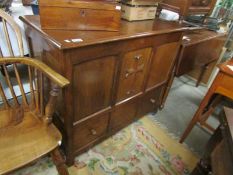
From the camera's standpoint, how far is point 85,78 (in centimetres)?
103

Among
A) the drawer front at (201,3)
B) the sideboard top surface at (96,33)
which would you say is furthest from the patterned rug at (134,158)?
the drawer front at (201,3)

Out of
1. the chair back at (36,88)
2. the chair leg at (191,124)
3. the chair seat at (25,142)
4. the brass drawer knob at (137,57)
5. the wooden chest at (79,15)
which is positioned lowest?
the chair leg at (191,124)

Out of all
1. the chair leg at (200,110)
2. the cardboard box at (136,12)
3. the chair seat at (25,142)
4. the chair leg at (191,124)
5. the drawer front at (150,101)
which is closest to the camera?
the chair seat at (25,142)

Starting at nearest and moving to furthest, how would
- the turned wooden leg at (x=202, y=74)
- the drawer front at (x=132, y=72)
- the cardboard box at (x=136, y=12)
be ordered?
the drawer front at (x=132, y=72) < the cardboard box at (x=136, y=12) < the turned wooden leg at (x=202, y=74)

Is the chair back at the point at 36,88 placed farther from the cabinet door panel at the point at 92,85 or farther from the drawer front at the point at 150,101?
the drawer front at the point at 150,101

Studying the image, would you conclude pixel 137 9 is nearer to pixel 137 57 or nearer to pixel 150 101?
pixel 137 57

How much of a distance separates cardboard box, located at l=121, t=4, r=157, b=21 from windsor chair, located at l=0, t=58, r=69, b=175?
74cm

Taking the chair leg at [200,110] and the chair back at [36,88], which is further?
the chair leg at [200,110]

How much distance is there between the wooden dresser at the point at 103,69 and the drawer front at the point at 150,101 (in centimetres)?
1

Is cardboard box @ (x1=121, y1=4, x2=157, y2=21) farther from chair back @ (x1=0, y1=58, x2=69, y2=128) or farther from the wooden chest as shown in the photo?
chair back @ (x1=0, y1=58, x2=69, y2=128)

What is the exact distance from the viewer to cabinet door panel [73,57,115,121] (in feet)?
3.29

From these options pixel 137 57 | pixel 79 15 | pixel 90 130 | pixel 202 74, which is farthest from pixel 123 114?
pixel 202 74

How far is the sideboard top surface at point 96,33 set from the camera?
2.85 feet

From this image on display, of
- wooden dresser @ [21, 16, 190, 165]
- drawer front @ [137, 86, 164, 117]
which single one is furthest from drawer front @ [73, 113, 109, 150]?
drawer front @ [137, 86, 164, 117]
